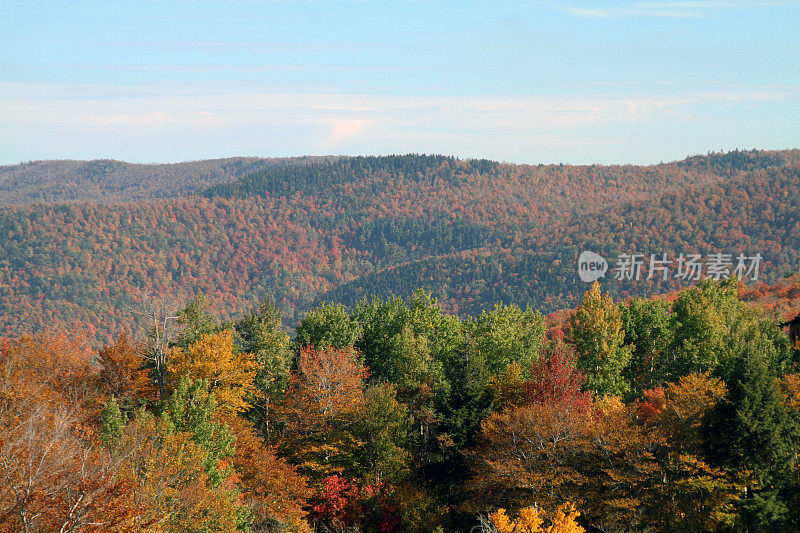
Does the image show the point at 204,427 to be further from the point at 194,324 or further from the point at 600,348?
the point at 600,348

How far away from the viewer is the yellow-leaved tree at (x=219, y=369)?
42.5 m

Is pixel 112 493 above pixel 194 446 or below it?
above

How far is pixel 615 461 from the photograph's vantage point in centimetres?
3412

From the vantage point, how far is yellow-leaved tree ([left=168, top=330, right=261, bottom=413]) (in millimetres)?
42531

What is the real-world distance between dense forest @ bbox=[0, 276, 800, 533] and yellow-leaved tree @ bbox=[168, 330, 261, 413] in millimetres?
156

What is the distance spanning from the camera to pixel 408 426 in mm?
43188

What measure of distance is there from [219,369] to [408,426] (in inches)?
516

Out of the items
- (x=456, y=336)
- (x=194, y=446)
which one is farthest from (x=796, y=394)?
(x=194, y=446)

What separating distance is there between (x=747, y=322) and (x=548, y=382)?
76.8 feet

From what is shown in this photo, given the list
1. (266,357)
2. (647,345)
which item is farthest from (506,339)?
(266,357)

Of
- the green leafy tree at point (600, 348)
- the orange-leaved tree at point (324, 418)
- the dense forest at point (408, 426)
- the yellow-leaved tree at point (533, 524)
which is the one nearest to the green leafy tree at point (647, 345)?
the dense forest at point (408, 426)

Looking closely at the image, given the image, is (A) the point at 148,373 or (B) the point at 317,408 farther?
(A) the point at 148,373

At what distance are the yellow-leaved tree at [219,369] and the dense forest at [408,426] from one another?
0.16 metres

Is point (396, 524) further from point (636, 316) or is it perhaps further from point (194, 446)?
point (636, 316)
